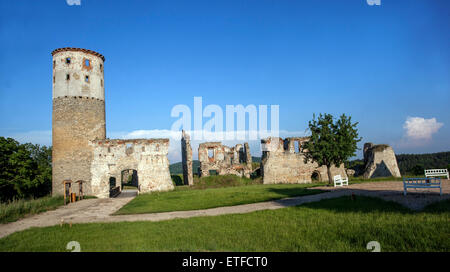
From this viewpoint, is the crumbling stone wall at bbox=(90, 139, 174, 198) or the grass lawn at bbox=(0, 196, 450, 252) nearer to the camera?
the grass lawn at bbox=(0, 196, 450, 252)

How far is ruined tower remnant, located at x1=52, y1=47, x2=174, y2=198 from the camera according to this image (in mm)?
23391

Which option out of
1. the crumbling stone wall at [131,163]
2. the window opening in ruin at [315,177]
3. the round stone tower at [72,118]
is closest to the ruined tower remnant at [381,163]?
the window opening in ruin at [315,177]

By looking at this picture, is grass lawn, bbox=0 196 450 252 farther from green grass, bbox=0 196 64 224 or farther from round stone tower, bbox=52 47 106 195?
round stone tower, bbox=52 47 106 195

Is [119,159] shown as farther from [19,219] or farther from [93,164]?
[19,219]

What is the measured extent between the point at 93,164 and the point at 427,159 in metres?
55.3

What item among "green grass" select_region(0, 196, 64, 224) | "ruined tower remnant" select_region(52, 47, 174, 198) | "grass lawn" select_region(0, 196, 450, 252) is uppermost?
"ruined tower remnant" select_region(52, 47, 174, 198)

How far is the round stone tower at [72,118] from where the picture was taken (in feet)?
76.7

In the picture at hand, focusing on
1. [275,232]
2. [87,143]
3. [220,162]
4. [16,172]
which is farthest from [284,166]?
[16,172]

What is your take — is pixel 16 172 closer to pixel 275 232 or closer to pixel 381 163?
pixel 275 232

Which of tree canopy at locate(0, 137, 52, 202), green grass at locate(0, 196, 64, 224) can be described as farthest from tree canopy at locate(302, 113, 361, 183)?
tree canopy at locate(0, 137, 52, 202)

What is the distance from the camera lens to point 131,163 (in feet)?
79.8

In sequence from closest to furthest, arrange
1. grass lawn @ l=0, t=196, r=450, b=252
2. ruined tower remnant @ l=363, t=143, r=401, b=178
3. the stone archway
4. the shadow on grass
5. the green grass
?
grass lawn @ l=0, t=196, r=450, b=252
the shadow on grass
the green grass
ruined tower remnant @ l=363, t=143, r=401, b=178
the stone archway

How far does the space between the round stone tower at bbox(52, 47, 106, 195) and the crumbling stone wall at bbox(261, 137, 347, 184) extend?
17.7m
